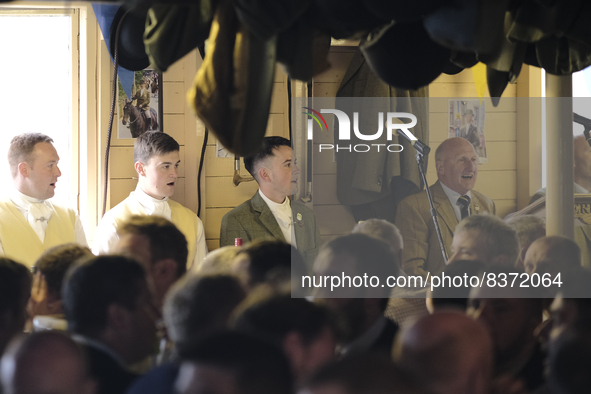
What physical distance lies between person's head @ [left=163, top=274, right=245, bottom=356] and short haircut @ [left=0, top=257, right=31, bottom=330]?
0.18 m

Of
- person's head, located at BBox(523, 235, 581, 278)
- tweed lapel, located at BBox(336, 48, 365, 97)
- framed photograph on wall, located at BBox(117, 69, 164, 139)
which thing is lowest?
person's head, located at BBox(523, 235, 581, 278)

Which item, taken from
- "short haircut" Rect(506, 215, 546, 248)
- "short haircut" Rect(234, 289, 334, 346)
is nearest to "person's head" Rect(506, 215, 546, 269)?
"short haircut" Rect(506, 215, 546, 248)

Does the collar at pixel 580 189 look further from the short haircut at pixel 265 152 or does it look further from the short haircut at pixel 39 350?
the short haircut at pixel 265 152

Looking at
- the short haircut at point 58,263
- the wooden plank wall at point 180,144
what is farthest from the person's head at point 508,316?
the wooden plank wall at point 180,144

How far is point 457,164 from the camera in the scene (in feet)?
2.99

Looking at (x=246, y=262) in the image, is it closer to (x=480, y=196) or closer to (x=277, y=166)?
→ (x=480, y=196)

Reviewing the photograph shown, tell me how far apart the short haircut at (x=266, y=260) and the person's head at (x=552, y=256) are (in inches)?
12.9

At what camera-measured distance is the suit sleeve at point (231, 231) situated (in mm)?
2143

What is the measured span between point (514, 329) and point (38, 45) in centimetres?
227

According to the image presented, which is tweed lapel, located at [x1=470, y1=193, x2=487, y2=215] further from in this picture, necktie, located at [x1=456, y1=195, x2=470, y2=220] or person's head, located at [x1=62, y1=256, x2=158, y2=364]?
person's head, located at [x1=62, y1=256, x2=158, y2=364]

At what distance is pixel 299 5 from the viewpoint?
64 centimetres

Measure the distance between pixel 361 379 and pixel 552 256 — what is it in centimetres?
50

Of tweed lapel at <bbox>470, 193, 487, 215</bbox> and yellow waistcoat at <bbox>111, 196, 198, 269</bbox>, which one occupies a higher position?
tweed lapel at <bbox>470, 193, 487, 215</bbox>

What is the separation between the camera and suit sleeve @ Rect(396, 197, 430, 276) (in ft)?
2.90
